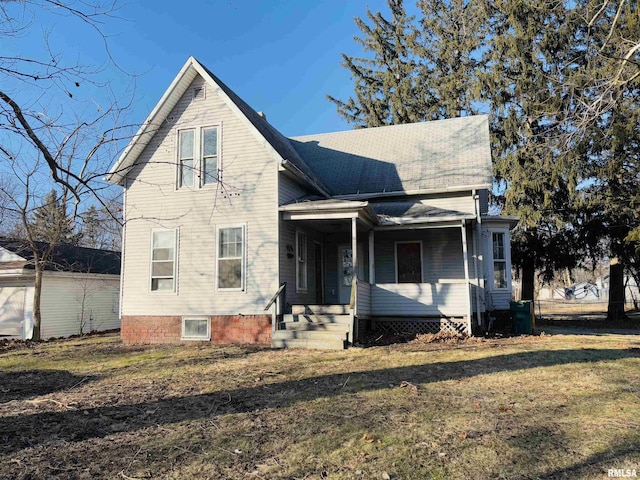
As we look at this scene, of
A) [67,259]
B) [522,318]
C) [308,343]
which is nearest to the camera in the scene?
[308,343]

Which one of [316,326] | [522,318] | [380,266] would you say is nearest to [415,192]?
[380,266]

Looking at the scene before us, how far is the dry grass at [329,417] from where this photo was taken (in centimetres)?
381

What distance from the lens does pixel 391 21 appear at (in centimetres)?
3047

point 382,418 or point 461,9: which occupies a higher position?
point 461,9

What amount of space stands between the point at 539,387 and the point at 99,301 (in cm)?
1933

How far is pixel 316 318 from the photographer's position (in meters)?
11.0

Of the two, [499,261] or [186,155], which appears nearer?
[186,155]

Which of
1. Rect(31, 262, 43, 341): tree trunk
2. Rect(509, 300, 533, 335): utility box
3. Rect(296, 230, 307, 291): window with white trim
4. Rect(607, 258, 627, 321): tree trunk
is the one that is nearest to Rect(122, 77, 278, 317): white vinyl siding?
Rect(296, 230, 307, 291): window with white trim

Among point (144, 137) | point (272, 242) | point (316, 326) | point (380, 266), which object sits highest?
point (144, 137)

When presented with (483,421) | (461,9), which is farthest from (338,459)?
(461,9)

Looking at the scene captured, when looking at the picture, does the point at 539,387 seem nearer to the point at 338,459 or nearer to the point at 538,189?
the point at 338,459

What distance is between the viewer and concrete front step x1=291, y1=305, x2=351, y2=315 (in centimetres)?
1113

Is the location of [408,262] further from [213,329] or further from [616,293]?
[616,293]

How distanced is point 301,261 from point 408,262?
3.61 m
